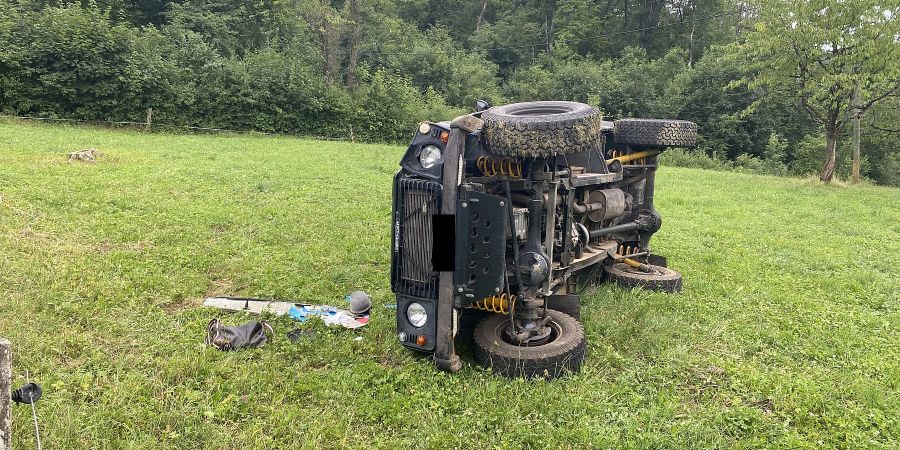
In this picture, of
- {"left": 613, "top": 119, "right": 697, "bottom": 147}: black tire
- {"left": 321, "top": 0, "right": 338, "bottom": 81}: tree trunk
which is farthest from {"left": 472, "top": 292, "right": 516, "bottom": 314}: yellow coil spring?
{"left": 321, "top": 0, "right": 338, "bottom": 81}: tree trunk

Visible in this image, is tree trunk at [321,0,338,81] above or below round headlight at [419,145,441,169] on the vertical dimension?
above

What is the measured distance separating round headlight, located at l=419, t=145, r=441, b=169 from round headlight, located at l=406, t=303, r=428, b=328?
2.64 feet

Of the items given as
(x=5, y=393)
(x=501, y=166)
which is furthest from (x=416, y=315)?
(x=5, y=393)

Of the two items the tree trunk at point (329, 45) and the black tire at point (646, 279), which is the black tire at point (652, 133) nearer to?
the black tire at point (646, 279)

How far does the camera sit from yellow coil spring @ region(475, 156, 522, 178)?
357 centimetres

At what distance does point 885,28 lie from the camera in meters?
14.9

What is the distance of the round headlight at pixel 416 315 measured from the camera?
3.31 meters

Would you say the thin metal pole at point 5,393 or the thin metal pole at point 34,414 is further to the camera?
the thin metal pole at point 34,414

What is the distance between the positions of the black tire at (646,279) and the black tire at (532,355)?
165 cm

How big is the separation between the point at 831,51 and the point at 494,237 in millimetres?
17217

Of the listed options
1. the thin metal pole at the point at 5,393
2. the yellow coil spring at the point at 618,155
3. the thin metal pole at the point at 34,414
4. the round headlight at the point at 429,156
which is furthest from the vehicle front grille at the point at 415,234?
the yellow coil spring at the point at 618,155

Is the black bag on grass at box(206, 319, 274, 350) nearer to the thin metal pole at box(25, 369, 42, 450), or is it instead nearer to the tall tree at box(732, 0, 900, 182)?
the thin metal pole at box(25, 369, 42, 450)

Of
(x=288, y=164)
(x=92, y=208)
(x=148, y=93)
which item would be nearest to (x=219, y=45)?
(x=148, y=93)

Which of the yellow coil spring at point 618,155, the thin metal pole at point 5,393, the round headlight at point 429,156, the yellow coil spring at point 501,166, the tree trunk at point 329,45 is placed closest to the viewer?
the thin metal pole at point 5,393
